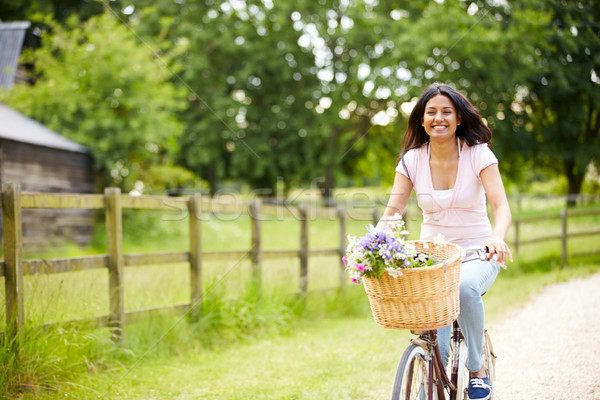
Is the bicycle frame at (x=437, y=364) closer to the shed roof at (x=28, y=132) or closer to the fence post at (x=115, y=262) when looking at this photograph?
the fence post at (x=115, y=262)

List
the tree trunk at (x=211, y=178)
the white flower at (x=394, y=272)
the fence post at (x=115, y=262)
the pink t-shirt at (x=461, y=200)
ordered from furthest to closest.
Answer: the tree trunk at (x=211, y=178) < the fence post at (x=115, y=262) < the pink t-shirt at (x=461, y=200) < the white flower at (x=394, y=272)

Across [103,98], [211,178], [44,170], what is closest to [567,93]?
[103,98]

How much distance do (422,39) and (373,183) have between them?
17.1 meters

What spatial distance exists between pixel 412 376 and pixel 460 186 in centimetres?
102

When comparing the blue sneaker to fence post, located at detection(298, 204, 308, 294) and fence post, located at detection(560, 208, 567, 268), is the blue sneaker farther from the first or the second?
fence post, located at detection(560, 208, 567, 268)

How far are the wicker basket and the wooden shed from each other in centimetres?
1204

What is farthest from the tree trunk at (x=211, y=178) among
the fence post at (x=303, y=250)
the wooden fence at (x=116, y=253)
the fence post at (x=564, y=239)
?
the fence post at (x=303, y=250)

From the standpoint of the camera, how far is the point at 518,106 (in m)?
22.0

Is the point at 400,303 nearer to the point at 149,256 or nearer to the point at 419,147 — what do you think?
the point at 419,147

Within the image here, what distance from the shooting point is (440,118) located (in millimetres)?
2875

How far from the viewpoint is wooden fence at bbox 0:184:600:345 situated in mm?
3932

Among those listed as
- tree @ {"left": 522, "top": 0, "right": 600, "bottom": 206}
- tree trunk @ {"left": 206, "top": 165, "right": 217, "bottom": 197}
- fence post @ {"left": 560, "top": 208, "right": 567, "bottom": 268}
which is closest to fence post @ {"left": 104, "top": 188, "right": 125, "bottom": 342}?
tree @ {"left": 522, "top": 0, "right": 600, "bottom": 206}

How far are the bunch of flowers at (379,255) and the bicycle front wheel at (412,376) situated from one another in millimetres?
494

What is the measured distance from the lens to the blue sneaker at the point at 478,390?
9.53 feet
